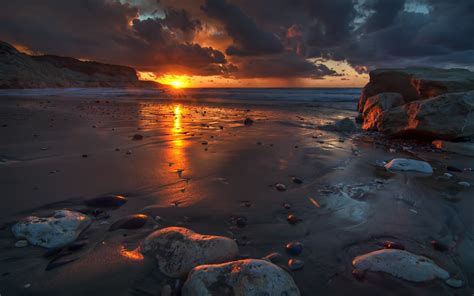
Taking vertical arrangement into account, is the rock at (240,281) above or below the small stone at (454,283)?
A: above

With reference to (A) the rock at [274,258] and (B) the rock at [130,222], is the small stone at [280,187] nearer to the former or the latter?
(A) the rock at [274,258]

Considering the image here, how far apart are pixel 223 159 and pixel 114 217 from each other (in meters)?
2.20

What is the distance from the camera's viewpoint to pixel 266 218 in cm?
235

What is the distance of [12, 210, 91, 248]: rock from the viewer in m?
1.85

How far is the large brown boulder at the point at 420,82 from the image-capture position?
7.24 m

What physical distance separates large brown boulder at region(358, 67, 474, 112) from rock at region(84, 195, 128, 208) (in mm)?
8771

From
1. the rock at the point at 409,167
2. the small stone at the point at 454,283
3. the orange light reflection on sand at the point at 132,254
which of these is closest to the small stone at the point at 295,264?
the small stone at the point at 454,283

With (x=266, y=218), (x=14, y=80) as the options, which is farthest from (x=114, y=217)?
(x=14, y=80)

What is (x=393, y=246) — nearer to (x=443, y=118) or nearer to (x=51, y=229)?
(x=51, y=229)

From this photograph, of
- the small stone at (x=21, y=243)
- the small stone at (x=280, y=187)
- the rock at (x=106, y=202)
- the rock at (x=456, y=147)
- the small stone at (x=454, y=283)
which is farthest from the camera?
the rock at (x=456, y=147)

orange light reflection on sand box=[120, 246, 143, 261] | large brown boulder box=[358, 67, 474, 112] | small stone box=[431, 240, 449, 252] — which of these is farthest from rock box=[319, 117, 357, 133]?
A: orange light reflection on sand box=[120, 246, 143, 261]

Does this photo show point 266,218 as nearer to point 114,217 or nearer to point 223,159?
point 114,217

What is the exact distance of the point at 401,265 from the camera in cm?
167

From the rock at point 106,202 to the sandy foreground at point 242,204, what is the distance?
0.32 ft
